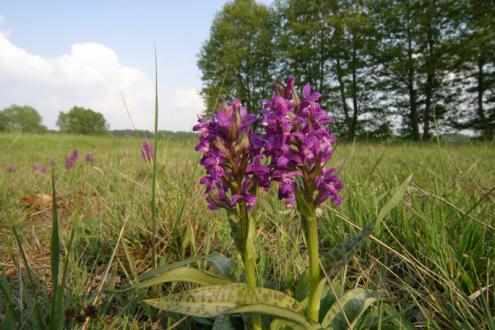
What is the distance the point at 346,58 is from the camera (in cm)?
2900

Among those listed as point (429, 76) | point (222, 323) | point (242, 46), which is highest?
point (242, 46)

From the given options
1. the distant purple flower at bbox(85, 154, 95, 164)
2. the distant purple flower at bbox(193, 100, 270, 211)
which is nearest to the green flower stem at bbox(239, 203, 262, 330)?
the distant purple flower at bbox(193, 100, 270, 211)

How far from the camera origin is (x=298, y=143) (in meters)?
1.09

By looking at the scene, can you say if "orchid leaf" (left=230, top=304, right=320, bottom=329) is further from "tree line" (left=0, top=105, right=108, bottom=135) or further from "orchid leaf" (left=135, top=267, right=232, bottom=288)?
"tree line" (left=0, top=105, right=108, bottom=135)

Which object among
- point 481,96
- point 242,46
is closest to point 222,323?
point 481,96

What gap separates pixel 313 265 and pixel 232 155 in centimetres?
47

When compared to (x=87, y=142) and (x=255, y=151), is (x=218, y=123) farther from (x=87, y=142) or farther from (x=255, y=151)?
(x=87, y=142)

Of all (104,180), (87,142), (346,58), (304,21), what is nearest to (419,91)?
(346,58)

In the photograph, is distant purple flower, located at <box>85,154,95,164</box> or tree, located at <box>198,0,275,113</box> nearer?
distant purple flower, located at <box>85,154,95,164</box>

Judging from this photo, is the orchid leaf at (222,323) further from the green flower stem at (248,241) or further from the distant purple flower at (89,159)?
the distant purple flower at (89,159)

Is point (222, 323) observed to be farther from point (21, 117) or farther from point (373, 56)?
point (21, 117)

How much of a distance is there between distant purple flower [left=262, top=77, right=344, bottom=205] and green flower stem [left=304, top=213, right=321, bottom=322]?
0.27 feet

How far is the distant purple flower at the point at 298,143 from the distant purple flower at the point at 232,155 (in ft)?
0.17

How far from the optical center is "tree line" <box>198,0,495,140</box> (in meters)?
23.6
